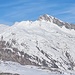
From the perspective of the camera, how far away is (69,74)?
Result: 41094 mm

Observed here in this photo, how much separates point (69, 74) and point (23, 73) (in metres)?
5.68

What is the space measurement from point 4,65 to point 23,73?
3.98 metres

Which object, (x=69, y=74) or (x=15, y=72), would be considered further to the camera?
(x=69, y=74)

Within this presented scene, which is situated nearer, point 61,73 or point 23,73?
point 23,73

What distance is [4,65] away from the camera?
41438 millimetres

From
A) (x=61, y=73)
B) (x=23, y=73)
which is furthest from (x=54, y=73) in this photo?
(x=23, y=73)

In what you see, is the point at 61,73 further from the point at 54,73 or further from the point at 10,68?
the point at 10,68

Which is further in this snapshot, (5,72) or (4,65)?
(4,65)

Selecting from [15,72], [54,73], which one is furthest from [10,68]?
[54,73]

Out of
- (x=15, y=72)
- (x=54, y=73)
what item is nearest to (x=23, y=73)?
(x=15, y=72)

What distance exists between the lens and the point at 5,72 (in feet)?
124

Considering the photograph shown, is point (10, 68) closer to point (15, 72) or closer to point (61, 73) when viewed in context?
point (15, 72)

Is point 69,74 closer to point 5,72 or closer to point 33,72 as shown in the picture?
point 33,72

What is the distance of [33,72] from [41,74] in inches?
42.6
